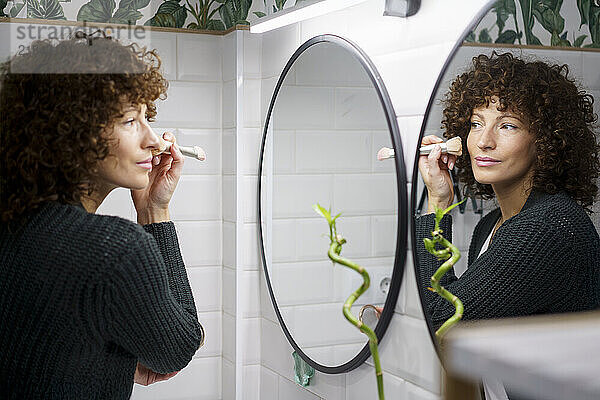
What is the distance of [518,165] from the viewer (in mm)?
968

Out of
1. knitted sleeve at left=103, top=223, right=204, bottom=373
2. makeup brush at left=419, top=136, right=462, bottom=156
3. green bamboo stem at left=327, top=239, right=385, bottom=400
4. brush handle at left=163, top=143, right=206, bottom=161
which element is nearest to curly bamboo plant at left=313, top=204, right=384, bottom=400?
green bamboo stem at left=327, top=239, right=385, bottom=400

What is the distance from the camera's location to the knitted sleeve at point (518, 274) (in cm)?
93

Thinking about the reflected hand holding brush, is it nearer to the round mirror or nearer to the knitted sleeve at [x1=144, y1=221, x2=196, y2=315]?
the round mirror

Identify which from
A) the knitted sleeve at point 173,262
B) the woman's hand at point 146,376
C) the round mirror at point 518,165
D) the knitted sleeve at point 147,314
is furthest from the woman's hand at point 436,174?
the woman's hand at point 146,376

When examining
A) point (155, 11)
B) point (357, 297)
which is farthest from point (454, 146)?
point (155, 11)

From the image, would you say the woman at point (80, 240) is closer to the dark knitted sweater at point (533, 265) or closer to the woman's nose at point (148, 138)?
the woman's nose at point (148, 138)

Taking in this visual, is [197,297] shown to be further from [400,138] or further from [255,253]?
[400,138]

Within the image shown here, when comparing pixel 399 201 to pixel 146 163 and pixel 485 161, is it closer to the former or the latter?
pixel 485 161

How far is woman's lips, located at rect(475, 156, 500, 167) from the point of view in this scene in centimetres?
101

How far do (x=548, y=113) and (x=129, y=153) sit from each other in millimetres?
824

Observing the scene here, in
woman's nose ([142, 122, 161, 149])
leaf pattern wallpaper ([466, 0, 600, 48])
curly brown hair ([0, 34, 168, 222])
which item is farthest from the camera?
woman's nose ([142, 122, 161, 149])

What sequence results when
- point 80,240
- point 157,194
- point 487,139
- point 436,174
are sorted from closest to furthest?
point 487,139, point 436,174, point 80,240, point 157,194

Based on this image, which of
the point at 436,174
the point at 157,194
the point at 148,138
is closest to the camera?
the point at 436,174

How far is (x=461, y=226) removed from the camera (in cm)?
108
